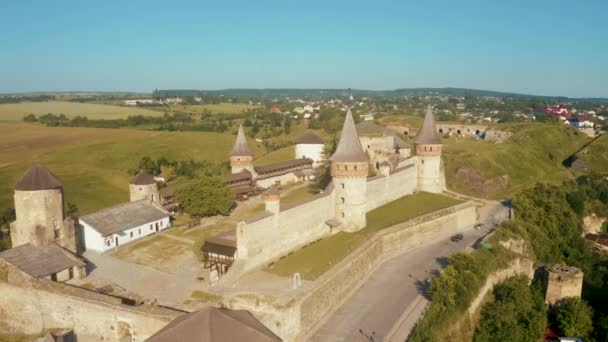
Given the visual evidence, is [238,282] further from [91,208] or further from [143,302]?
[91,208]

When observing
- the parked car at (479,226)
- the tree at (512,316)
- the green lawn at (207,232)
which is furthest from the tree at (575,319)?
the green lawn at (207,232)

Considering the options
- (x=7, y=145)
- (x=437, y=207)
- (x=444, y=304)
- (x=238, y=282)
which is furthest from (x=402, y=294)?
(x=7, y=145)

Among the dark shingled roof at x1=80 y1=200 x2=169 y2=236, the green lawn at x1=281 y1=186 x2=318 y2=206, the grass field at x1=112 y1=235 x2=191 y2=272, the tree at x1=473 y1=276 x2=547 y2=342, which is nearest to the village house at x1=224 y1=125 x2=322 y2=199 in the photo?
the green lawn at x1=281 y1=186 x2=318 y2=206

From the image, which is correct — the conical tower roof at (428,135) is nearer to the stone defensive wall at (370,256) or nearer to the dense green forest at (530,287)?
the stone defensive wall at (370,256)

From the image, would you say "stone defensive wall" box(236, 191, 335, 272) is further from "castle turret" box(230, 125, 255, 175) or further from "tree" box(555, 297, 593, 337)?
"castle turret" box(230, 125, 255, 175)

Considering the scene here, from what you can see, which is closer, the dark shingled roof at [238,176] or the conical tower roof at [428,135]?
the dark shingled roof at [238,176]

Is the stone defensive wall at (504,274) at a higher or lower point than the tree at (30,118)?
lower
